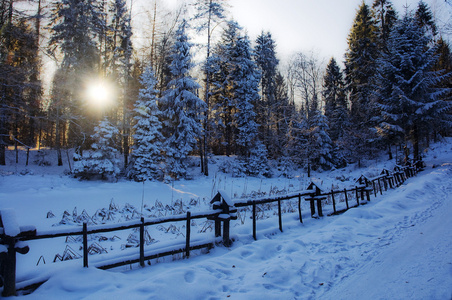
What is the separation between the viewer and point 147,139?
18.5 metres

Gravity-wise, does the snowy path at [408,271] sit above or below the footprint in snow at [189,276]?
above

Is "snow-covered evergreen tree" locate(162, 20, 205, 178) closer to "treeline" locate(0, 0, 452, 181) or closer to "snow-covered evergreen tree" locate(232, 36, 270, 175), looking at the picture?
"treeline" locate(0, 0, 452, 181)

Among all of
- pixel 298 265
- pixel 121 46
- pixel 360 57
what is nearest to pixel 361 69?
pixel 360 57

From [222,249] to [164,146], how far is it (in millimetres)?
15857

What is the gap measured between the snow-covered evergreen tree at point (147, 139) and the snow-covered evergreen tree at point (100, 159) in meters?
1.80

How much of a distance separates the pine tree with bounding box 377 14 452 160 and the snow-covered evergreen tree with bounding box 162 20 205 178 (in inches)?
739

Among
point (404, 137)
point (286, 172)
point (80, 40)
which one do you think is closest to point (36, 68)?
point (80, 40)

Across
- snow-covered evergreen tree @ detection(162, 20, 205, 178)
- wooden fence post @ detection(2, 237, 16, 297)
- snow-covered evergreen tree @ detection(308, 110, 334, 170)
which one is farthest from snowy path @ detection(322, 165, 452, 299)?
snow-covered evergreen tree @ detection(308, 110, 334, 170)

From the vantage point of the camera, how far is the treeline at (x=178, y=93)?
59.0 feet

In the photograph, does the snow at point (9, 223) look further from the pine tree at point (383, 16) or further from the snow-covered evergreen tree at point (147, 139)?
the pine tree at point (383, 16)

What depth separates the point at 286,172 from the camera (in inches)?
989

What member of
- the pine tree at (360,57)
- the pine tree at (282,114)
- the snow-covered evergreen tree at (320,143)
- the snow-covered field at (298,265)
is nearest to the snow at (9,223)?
the snow-covered field at (298,265)

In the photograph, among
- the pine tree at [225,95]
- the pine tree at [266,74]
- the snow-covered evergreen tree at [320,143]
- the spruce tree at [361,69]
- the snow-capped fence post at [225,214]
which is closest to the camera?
the snow-capped fence post at [225,214]

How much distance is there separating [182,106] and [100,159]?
341 inches
